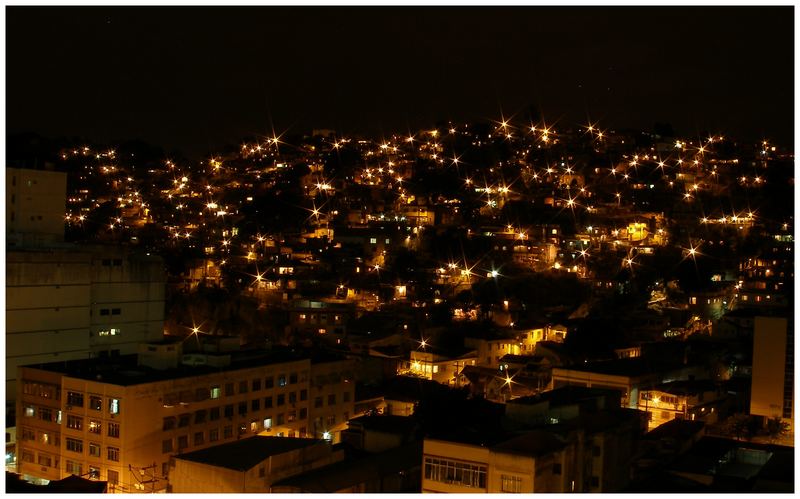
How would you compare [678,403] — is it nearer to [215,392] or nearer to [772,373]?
[772,373]

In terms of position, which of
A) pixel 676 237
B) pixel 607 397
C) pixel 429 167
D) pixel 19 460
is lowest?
pixel 19 460

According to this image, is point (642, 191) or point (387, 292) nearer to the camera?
point (387, 292)

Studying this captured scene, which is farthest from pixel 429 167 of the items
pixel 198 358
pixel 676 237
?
pixel 198 358

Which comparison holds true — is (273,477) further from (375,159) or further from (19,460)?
(375,159)

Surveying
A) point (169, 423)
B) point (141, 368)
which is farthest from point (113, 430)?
point (141, 368)

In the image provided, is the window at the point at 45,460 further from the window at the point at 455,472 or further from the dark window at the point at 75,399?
the window at the point at 455,472

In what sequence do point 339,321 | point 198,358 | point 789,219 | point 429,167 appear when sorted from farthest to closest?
point 429,167 < point 789,219 < point 339,321 < point 198,358

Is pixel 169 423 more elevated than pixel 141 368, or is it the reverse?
pixel 141 368

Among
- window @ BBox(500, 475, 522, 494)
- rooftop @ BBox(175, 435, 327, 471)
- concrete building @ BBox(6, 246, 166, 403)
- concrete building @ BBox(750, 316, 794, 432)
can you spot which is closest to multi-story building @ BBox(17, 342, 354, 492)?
rooftop @ BBox(175, 435, 327, 471)
